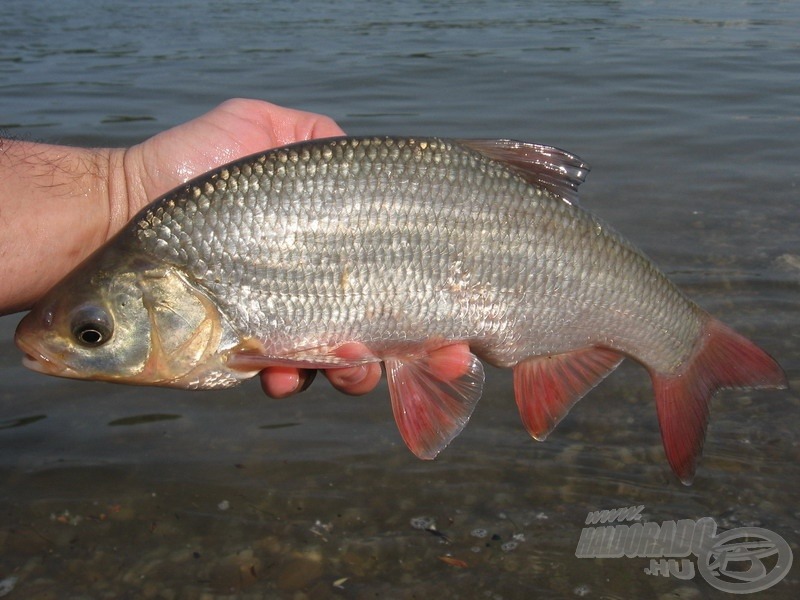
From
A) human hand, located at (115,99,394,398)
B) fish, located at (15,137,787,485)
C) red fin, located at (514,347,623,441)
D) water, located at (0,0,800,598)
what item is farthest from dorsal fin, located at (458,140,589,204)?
water, located at (0,0,800,598)

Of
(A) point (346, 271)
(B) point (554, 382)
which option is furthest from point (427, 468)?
(A) point (346, 271)

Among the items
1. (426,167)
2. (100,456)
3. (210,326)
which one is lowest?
(100,456)

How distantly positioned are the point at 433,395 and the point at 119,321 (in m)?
1.31

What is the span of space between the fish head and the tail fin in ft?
6.40

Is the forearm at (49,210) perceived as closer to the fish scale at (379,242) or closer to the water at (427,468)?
the fish scale at (379,242)

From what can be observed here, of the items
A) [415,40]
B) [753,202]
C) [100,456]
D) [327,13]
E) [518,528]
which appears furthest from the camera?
[327,13]

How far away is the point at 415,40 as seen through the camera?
1750cm

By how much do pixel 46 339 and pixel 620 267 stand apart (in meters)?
2.27

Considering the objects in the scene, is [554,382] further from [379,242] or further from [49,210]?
[49,210]

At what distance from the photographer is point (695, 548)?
4531 mm

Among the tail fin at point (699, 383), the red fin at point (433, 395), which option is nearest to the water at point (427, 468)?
the tail fin at point (699, 383)

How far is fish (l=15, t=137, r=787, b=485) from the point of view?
325 centimetres

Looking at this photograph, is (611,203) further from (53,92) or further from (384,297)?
(53,92)

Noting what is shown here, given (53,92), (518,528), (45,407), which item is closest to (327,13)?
(53,92)
